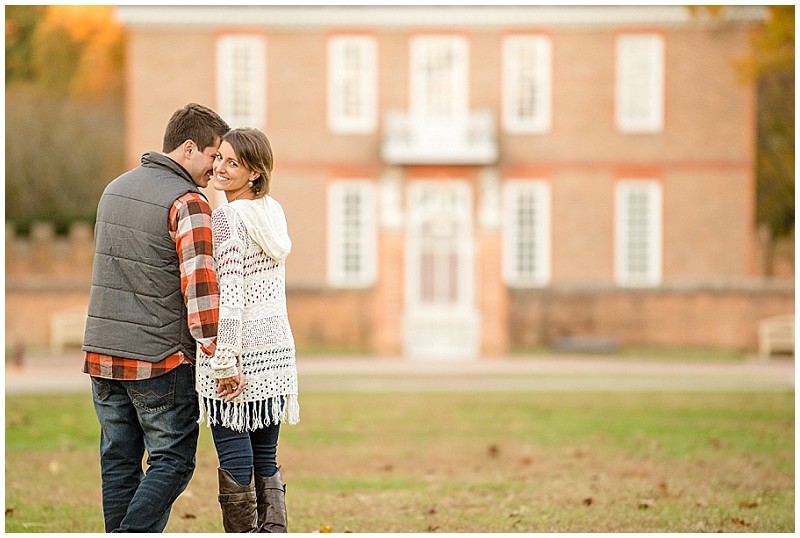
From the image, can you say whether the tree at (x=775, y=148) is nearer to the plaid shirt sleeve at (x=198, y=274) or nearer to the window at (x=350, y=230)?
the window at (x=350, y=230)

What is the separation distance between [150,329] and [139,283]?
0.21 m

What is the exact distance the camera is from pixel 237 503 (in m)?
5.59

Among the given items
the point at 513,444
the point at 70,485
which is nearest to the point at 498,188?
the point at 513,444

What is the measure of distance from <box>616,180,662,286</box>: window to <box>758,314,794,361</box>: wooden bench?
3225 mm

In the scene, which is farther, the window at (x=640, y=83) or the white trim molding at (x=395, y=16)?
the window at (x=640, y=83)

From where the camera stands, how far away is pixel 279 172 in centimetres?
2895

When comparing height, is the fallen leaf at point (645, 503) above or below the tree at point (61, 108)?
below

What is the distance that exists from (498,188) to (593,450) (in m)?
17.6

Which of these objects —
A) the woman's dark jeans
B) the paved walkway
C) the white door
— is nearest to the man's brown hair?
the woman's dark jeans

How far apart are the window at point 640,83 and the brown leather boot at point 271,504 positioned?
24148 millimetres

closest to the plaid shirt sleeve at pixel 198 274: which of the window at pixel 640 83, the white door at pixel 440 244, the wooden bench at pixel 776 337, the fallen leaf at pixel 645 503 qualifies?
the fallen leaf at pixel 645 503

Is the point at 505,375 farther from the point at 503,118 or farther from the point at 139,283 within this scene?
the point at 139,283

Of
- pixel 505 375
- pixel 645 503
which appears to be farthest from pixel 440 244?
pixel 645 503

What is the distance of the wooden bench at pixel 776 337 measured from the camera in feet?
85.7
